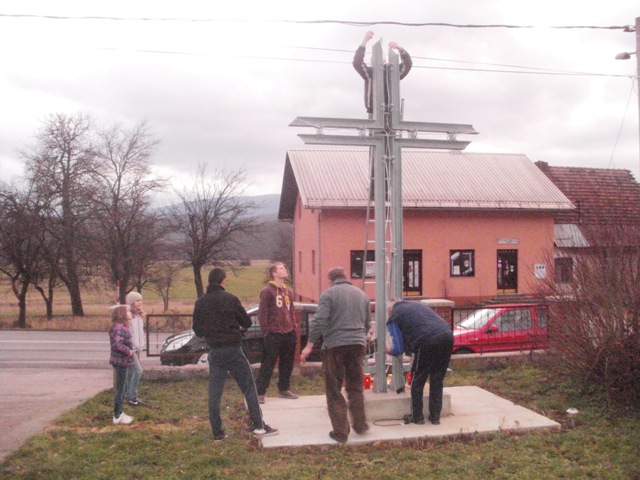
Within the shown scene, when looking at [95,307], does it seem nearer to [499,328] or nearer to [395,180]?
[499,328]

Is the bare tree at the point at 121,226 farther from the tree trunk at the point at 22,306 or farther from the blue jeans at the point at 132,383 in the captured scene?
the blue jeans at the point at 132,383

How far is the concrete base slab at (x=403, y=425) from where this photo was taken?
22.0ft

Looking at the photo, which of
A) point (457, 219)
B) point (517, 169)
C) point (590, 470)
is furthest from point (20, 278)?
point (590, 470)

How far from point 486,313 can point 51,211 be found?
92.5 feet

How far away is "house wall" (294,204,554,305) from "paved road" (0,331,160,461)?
10.7 metres


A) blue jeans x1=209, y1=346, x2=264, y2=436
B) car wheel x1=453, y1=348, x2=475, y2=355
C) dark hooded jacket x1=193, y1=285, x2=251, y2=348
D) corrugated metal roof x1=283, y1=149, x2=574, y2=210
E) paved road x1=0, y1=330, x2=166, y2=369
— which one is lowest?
paved road x1=0, y1=330, x2=166, y2=369

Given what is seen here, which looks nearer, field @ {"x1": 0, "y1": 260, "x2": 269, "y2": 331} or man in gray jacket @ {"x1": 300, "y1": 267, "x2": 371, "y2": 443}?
man in gray jacket @ {"x1": 300, "y1": 267, "x2": 371, "y2": 443}

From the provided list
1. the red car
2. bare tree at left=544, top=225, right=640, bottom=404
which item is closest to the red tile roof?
the red car

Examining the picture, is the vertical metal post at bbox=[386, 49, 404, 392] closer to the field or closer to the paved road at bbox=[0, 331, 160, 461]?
the paved road at bbox=[0, 331, 160, 461]

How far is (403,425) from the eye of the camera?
716 cm

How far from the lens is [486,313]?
13102mm

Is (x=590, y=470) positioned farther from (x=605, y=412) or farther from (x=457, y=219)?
(x=457, y=219)

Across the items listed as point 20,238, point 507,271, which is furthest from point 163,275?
point 507,271

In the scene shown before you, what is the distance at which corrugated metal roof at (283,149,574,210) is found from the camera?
2889 centimetres
